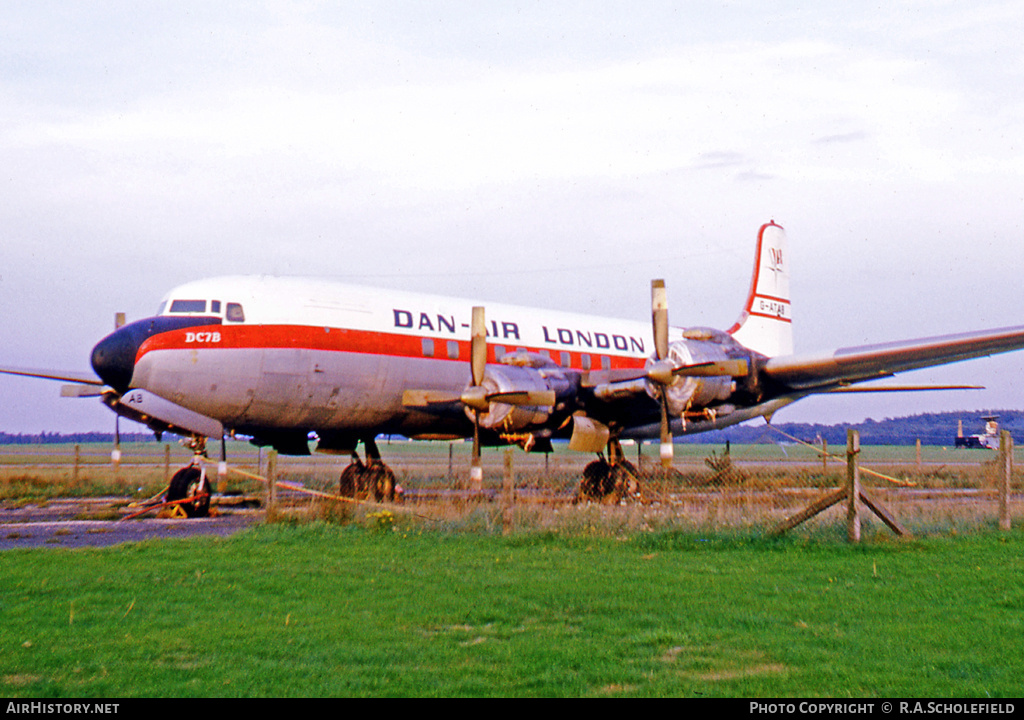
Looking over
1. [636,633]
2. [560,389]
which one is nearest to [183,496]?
[560,389]

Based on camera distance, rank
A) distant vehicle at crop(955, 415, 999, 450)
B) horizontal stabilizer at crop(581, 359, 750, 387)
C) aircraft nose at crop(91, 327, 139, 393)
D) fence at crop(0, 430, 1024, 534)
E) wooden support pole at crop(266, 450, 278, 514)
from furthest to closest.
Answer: distant vehicle at crop(955, 415, 999, 450)
horizontal stabilizer at crop(581, 359, 750, 387)
aircraft nose at crop(91, 327, 139, 393)
wooden support pole at crop(266, 450, 278, 514)
fence at crop(0, 430, 1024, 534)

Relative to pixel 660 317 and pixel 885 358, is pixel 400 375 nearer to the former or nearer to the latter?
pixel 660 317

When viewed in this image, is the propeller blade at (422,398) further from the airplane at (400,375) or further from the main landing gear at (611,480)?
the main landing gear at (611,480)

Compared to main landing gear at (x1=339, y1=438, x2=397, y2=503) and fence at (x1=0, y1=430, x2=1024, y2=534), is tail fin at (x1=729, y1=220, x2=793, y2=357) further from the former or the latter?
main landing gear at (x1=339, y1=438, x2=397, y2=503)

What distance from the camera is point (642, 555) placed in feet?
37.3

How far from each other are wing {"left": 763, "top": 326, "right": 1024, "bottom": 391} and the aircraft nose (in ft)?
38.3

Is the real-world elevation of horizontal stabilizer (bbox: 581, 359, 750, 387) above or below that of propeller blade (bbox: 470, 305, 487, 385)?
below

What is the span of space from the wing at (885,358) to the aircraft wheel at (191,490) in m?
10.9

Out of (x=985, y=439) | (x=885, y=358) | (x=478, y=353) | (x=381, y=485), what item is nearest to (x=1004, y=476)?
(x=885, y=358)

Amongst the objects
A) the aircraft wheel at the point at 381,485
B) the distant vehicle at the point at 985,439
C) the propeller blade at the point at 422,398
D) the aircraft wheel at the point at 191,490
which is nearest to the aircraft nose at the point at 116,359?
the aircraft wheel at the point at 191,490

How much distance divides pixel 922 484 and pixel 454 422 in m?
16.8

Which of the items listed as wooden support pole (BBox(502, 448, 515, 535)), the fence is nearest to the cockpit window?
the fence

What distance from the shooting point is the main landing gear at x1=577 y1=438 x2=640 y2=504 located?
18.8 m

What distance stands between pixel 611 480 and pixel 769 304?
934cm
